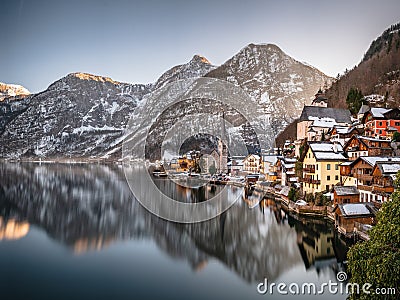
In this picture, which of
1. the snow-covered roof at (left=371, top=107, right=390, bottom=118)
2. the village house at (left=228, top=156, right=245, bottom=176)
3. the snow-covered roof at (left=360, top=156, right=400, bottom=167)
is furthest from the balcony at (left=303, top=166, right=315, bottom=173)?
the village house at (left=228, top=156, right=245, bottom=176)

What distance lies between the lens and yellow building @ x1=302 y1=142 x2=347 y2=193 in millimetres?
21641

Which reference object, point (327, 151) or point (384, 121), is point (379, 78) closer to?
point (384, 121)

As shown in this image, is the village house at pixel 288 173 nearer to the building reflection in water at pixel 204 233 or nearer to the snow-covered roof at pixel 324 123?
the building reflection in water at pixel 204 233

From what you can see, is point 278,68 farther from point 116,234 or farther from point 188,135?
point 116,234

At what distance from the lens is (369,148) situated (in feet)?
67.1

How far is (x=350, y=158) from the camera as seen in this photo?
71.9ft

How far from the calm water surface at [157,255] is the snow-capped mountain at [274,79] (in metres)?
74.3

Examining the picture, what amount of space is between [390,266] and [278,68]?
573 feet

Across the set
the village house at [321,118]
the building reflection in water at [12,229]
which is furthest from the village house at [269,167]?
the building reflection in water at [12,229]

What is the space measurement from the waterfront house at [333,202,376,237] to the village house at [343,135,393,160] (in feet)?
20.3

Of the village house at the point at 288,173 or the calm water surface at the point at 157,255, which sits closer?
the calm water surface at the point at 157,255

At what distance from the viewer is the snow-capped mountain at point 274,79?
12291 cm

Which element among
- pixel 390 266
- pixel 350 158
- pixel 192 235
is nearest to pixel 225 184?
pixel 350 158

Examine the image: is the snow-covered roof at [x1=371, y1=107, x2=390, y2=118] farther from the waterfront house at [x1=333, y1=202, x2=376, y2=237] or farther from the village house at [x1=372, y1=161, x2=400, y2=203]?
the waterfront house at [x1=333, y1=202, x2=376, y2=237]
